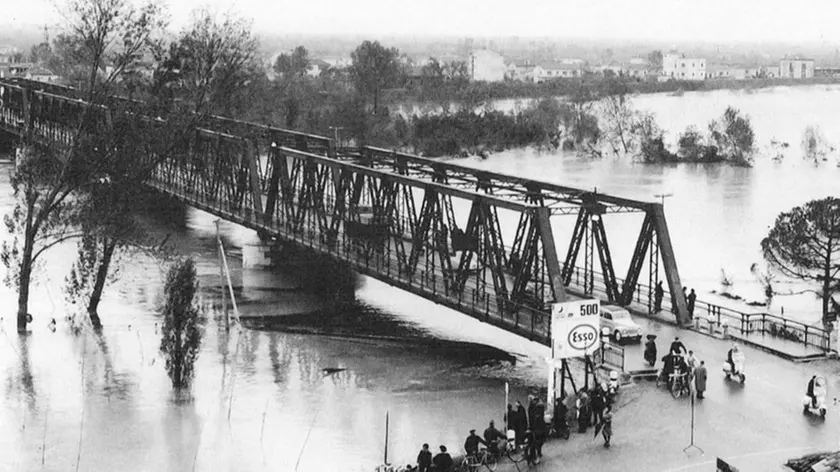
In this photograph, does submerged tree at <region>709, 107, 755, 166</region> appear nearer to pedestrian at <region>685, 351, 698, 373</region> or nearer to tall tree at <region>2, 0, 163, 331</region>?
tall tree at <region>2, 0, 163, 331</region>

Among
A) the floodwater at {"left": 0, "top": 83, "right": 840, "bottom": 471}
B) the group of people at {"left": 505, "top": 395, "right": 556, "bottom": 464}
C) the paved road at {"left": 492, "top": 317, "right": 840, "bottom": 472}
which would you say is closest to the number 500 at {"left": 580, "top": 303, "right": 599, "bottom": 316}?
the paved road at {"left": 492, "top": 317, "right": 840, "bottom": 472}

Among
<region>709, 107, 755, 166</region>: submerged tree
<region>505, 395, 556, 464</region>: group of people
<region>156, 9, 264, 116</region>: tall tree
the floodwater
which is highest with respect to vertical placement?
<region>156, 9, 264, 116</region>: tall tree

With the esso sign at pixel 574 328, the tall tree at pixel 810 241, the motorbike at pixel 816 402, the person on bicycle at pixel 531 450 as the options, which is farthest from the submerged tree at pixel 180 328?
the tall tree at pixel 810 241

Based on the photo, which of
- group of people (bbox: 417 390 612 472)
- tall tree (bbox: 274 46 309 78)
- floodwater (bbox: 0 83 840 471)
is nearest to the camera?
group of people (bbox: 417 390 612 472)

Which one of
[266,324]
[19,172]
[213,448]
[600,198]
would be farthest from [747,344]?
[19,172]

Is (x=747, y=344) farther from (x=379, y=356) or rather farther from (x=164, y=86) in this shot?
(x=164, y=86)

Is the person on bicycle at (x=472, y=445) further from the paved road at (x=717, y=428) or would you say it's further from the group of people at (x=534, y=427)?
the paved road at (x=717, y=428)

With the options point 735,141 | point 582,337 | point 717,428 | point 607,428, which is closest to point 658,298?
point 582,337
